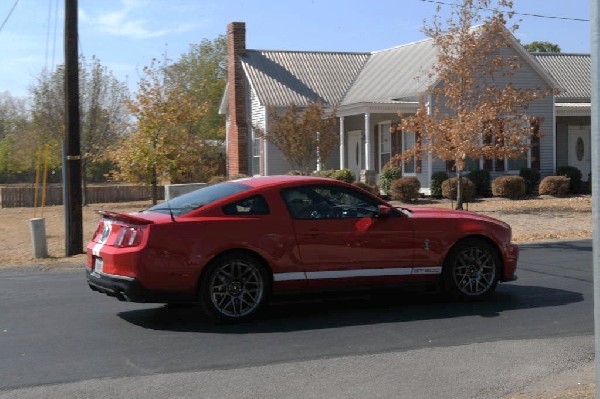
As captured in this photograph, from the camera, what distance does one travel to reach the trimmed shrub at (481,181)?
27.9 meters

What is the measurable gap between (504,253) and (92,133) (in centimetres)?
2709

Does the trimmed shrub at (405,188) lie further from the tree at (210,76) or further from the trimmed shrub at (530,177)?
the tree at (210,76)

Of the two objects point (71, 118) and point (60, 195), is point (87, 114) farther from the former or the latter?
point (71, 118)

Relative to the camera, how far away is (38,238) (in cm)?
1530

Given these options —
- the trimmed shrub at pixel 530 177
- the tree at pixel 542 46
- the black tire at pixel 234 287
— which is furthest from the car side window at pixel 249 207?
the tree at pixel 542 46

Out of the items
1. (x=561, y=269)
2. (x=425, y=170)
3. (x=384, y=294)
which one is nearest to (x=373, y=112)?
(x=425, y=170)

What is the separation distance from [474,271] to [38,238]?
8997 mm

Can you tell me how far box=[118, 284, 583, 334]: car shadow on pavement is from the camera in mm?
8586

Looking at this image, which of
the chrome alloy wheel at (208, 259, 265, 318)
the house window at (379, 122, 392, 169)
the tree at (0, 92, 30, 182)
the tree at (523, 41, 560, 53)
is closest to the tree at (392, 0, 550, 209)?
the house window at (379, 122, 392, 169)

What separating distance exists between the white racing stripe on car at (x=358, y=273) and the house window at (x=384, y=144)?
847 inches

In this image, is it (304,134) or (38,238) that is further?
(304,134)

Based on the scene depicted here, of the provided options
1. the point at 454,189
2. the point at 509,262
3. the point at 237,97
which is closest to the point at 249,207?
the point at 509,262

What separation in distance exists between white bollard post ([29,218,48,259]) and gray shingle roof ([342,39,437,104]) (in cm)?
1552

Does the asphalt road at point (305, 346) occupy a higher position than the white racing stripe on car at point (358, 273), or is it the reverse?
the white racing stripe on car at point (358, 273)
